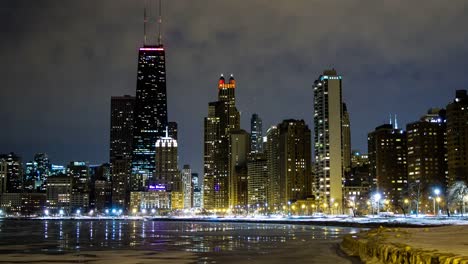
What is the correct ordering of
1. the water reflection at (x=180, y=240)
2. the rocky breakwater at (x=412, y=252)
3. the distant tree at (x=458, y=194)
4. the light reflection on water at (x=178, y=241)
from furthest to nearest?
1. the distant tree at (x=458, y=194)
2. the water reflection at (x=180, y=240)
3. the light reflection on water at (x=178, y=241)
4. the rocky breakwater at (x=412, y=252)

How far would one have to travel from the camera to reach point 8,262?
1620 inches

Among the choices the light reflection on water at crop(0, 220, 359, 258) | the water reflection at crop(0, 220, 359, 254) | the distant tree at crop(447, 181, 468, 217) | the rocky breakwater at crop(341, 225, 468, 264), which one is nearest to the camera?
the rocky breakwater at crop(341, 225, 468, 264)

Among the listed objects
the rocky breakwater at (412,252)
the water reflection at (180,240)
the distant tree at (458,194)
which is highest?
the distant tree at (458,194)

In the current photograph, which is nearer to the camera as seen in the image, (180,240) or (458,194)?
(180,240)

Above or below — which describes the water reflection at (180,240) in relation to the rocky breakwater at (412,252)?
below

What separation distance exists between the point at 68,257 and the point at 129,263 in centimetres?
808

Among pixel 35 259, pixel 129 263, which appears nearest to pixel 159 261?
pixel 129 263

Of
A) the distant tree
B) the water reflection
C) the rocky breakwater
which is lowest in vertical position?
the water reflection

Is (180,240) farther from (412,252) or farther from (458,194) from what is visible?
(458,194)

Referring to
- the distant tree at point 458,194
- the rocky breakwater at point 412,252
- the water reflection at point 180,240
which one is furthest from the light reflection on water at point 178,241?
the distant tree at point 458,194

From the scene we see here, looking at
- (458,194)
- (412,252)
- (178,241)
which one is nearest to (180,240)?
(178,241)

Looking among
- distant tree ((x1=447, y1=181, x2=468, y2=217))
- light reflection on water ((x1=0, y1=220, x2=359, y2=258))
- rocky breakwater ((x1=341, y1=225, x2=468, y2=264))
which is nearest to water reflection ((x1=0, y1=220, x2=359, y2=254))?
light reflection on water ((x1=0, y1=220, x2=359, y2=258))

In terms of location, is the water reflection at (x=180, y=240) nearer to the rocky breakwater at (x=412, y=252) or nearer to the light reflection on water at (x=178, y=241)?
the light reflection on water at (x=178, y=241)

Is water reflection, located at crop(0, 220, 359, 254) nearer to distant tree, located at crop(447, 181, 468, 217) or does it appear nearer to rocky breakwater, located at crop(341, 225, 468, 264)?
rocky breakwater, located at crop(341, 225, 468, 264)
